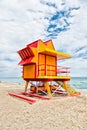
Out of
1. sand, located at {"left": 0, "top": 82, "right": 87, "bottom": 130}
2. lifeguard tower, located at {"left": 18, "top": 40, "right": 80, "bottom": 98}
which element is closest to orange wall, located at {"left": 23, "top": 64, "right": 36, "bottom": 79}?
lifeguard tower, located at {"left": 18, "top": 40, "right": 80, "bottom": 98}

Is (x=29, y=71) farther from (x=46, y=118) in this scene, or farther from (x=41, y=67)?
(x=46, y=118)

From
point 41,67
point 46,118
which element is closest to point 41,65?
point 41,67

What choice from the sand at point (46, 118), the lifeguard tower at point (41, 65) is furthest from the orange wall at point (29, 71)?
the sand at point (46, 118)

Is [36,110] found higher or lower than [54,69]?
lower

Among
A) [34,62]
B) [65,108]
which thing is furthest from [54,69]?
[65,108]

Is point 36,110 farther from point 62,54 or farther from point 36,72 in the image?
point 62,54

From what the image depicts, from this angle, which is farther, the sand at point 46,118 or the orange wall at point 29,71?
the orange wall at point 29,71

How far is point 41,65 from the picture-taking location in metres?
14.4

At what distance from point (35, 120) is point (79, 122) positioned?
6.60ft

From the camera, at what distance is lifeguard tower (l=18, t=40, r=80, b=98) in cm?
1393

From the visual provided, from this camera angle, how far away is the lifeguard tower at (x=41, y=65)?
13930 mm

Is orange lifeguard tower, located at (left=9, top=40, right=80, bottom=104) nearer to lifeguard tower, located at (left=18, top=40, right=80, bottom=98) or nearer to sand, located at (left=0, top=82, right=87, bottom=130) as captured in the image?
lifeguard tower, located at (left=18, top=40, right=80, bottom=98)

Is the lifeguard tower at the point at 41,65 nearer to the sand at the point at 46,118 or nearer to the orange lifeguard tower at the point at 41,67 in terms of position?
the orange lifeguard tower at the point at 41,67

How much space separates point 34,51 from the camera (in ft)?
46.3
